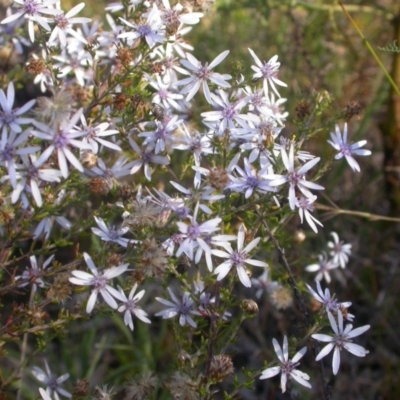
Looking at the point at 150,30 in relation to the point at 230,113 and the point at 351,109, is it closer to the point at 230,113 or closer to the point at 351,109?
the point at 230,113

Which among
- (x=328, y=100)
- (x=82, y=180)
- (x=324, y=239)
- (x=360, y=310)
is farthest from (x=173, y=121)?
(x=360, y=310)

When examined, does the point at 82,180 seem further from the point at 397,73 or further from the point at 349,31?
the point at 349,31

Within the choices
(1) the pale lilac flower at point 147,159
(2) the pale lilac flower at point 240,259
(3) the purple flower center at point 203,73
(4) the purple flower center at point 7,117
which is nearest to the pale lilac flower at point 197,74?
(3) the purple flower center at point 203,73

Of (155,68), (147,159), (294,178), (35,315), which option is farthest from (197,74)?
(35,315)

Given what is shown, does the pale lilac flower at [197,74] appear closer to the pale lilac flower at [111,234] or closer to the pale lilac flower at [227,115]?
the pale lilac flower at [227,115]

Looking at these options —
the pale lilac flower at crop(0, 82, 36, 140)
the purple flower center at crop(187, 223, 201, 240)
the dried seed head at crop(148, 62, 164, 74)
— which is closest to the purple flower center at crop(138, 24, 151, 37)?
the dried seed head at crop(148, 62, 164, 74)

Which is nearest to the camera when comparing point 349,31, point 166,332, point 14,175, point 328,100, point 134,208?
point 14,175
